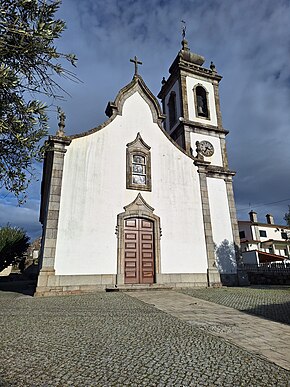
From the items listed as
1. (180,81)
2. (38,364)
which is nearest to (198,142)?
(180,81)

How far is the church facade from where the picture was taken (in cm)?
1035

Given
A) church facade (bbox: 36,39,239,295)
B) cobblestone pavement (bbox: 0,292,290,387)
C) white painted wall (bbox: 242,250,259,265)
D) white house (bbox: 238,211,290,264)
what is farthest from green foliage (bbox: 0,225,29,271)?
white house (bbox: 238,211,290,264)

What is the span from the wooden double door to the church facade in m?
0.04

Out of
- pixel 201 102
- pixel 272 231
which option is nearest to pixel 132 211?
pixel 201 102

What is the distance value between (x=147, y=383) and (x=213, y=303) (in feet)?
18.2

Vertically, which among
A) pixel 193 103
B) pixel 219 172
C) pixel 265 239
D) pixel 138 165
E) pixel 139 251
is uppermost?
pixel 193 103

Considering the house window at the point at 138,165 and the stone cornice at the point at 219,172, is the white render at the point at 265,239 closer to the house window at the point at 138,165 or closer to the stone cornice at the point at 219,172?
the stone cornice at the point at 219,172

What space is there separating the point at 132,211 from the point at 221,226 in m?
6.08

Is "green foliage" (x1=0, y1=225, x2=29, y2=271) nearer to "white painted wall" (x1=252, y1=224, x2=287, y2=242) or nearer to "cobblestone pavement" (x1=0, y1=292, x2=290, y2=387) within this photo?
"cobblestone pavement" (x1=0, y1=292, x2=290, y2=387)

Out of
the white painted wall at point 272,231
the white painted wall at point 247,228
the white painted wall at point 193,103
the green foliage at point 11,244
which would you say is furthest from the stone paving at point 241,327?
the white painted wall at point 272,231

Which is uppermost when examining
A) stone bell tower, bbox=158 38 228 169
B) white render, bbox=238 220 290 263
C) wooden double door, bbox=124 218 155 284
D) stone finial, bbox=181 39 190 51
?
stone finial, bbox=181 39 190 51

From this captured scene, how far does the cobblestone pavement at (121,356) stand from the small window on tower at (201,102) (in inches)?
659

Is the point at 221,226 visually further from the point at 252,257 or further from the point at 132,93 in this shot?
the point at 252,257

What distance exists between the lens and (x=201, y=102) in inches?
781
